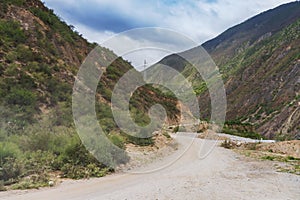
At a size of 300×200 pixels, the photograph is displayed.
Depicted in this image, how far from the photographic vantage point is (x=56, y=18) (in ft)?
109

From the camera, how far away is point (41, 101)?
762 inches

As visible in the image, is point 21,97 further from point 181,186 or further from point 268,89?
point 268,89

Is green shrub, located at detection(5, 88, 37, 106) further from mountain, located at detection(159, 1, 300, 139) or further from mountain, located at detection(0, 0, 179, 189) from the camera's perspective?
mountain, located at detection(159, 1, 300, 139)

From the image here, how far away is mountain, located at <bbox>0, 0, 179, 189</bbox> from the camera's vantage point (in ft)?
36.0

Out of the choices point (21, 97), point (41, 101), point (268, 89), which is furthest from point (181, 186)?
point (268, 89)

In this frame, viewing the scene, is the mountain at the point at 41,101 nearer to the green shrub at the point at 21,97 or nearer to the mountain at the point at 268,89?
the green shrub at the point at 21,97

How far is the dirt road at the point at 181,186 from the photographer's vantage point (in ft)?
27.9

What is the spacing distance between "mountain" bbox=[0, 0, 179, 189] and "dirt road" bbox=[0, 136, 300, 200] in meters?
1.03

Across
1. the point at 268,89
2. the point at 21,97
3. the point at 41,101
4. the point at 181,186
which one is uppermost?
the point at 268,89

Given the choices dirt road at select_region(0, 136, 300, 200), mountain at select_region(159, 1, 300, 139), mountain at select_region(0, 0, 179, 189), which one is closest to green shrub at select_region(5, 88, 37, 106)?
mountain at select_region(0, 0, 179, 189)

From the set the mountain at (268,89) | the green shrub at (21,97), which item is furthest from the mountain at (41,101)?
the mountain at (268,89)

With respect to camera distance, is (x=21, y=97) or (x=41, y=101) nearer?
(x=21, y=97)

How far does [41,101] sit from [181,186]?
12360mm

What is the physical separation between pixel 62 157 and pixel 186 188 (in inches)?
192
